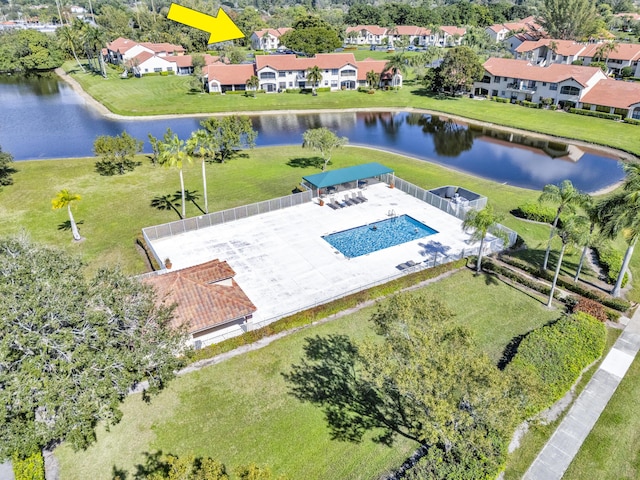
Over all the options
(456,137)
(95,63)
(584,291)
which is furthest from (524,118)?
(95,63)

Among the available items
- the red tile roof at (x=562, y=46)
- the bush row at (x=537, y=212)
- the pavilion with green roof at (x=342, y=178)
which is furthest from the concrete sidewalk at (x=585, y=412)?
the red tile roof at (x=562, y=46)

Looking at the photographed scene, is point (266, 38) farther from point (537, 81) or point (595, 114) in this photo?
point (595, 114)

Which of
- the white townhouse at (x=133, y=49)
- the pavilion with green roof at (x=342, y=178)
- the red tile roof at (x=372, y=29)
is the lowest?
the pavilion with green roof at (x=342, y=178)

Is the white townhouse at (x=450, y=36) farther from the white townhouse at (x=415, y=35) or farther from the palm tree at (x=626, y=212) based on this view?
the palm tree at (x=626, y=212)

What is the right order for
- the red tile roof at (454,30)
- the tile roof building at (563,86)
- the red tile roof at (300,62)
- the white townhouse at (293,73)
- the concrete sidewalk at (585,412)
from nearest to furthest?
the concrete sidewalk at (585,412)
the tile roof building at (563,86)
the white townhouse at (293,73)
the red tile roof at (300,62)
the red tile roof at (454,30)

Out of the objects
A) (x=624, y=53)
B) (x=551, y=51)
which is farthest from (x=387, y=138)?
(x=624, y=53)

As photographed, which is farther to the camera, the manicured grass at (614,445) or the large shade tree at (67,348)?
the manicured grass at (614,445)
